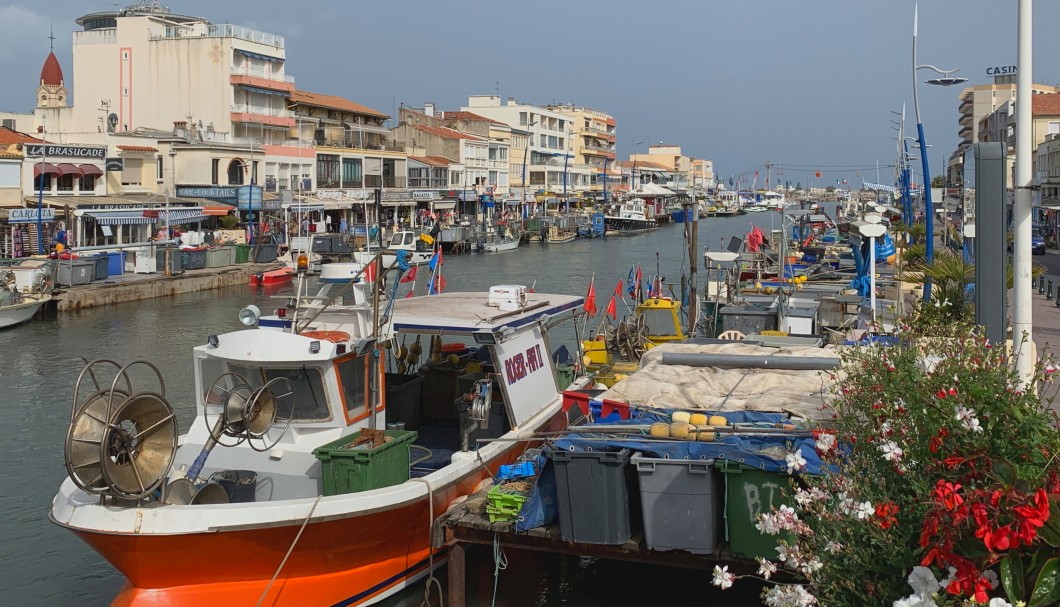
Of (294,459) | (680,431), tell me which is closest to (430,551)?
(294,459)

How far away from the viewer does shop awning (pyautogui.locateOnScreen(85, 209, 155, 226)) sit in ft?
139

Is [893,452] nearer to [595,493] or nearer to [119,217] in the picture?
[595,493]

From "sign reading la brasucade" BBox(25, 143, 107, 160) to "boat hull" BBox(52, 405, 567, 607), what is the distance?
36537mm

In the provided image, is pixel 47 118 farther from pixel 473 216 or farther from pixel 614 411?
pixel 614 411

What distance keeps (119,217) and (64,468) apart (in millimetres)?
28204

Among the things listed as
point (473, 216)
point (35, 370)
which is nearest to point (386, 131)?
point (473, 216)

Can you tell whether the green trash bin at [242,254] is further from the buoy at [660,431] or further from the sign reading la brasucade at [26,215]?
the buoy at [660,431]

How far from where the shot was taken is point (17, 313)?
3142 centimetres

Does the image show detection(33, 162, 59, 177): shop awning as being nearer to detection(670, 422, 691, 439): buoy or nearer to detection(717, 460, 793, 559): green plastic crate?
detection(670, 422, 691, 439): buoy

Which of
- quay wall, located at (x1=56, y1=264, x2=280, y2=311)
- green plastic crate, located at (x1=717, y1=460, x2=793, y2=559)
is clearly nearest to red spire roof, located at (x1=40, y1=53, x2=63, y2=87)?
quay wall, located at (x1=56, y1=264, x2=280, y2=311)

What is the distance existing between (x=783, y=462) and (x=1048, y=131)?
71.4 meters

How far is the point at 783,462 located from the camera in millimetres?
9562

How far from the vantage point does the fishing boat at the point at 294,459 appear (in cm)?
953

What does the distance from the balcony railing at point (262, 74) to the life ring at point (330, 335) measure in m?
54.7
